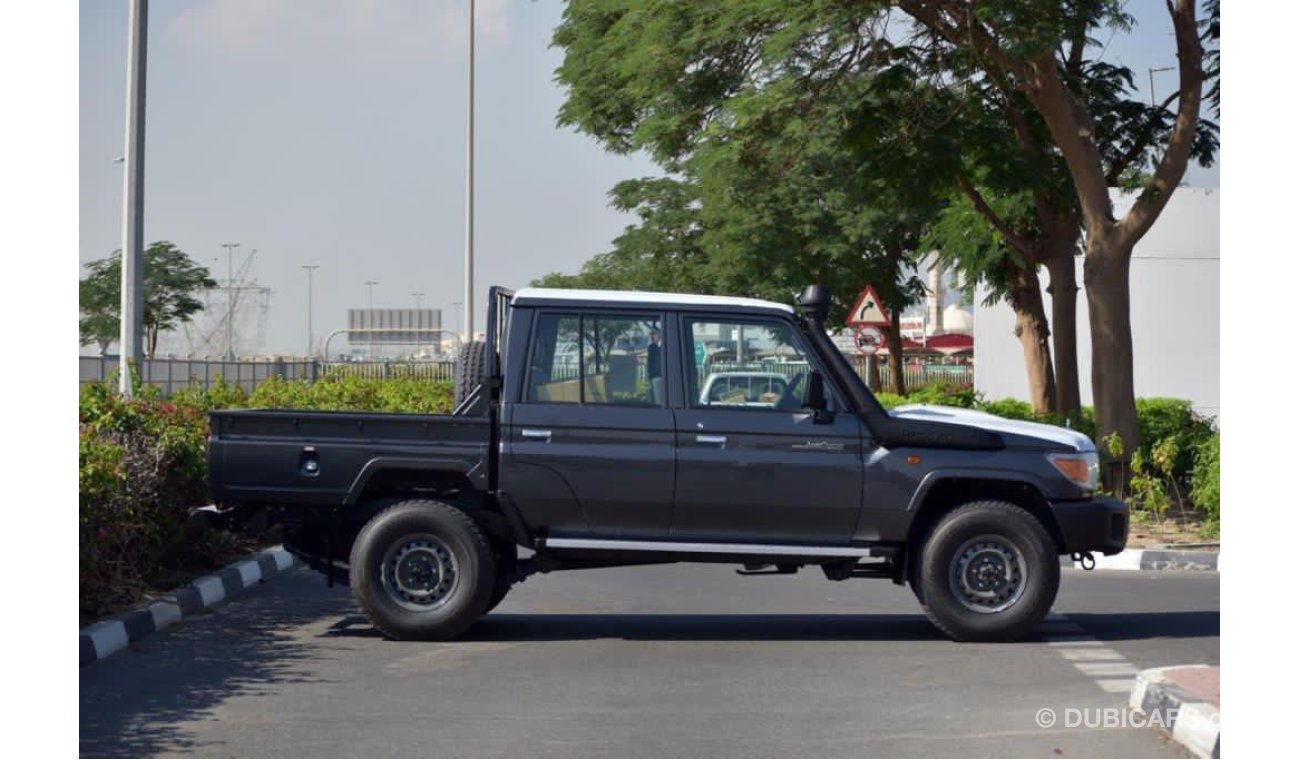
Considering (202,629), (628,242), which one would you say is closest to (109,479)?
(202,629)

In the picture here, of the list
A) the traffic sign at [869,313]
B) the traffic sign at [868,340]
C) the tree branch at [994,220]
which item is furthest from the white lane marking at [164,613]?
the traffic sign at [868,340]

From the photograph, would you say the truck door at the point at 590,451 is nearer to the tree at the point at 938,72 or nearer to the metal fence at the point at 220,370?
the tree at the point at 938,72

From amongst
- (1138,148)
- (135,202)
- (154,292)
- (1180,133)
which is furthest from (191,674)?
(154,292)

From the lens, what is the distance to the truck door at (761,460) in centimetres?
1076

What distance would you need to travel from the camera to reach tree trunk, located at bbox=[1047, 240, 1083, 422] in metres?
24.8

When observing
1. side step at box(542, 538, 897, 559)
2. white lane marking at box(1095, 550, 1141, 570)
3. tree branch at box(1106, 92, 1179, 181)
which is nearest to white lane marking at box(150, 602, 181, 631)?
side step at box(542, 538, 897, 559)

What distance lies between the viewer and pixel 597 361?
1096 cm

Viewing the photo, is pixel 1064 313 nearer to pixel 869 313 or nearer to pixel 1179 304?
pixel 869 313

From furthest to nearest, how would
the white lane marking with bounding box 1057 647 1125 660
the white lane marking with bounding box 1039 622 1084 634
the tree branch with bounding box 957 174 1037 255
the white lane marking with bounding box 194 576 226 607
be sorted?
the tree branch with bounding box 957 174 1037 255 → the white lane marking with bounding box 194 576 226 607 → the white lane marking with bounding box 1039 622 1084 634 → the white lane marking with bounding box 1057 647 1125 660

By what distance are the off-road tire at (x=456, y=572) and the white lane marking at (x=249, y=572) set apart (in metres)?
2.86

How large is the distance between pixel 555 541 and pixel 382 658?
1246 mm

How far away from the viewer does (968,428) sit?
1091 cm

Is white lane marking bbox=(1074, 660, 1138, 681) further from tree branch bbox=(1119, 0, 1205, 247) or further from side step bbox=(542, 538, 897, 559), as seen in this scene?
tree branch bbox=(1119, 0, 1205, 247)

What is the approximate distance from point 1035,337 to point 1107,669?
71.4 ft
